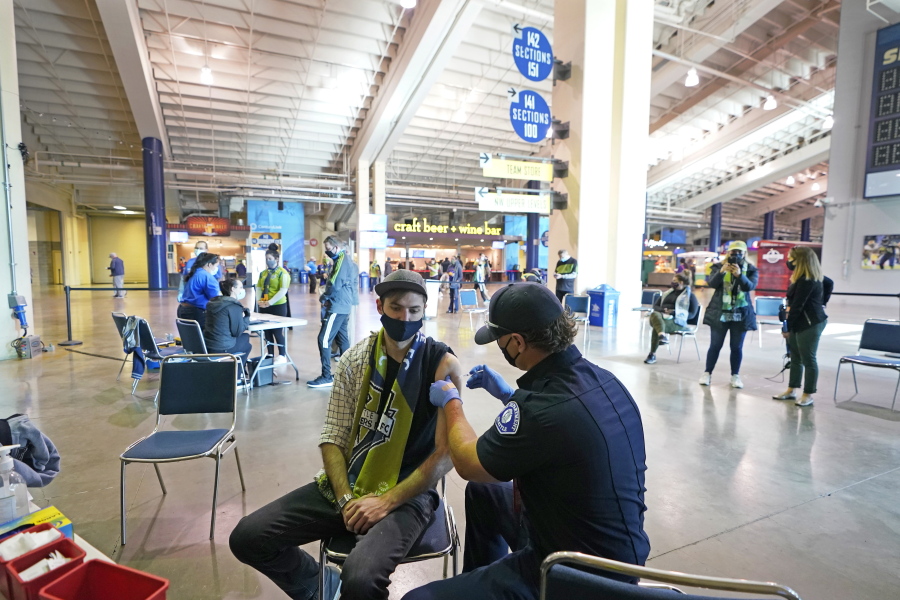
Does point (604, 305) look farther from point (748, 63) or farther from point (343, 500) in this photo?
point (748, 63)

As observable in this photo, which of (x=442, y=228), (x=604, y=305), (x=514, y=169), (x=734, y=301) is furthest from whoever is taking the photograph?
(x=442, y=228)

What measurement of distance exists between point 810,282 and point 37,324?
40.8 ft

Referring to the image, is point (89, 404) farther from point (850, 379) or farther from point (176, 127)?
point (176, 127)

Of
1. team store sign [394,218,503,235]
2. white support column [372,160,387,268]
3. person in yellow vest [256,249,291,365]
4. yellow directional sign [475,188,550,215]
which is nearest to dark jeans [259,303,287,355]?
person in yellow vest [256,249,291,365]

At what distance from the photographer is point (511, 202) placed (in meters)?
8.53

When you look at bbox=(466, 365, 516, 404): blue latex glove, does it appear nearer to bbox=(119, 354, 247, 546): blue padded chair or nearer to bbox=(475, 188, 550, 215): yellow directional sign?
bbox=(119, 354, 247, 546): blue padded chair

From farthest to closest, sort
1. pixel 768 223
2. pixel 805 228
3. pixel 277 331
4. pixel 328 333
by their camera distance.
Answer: pixel 805 228
pixel 768 223
pixel 277 331
pixel 328 333

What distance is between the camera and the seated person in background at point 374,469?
4.87 feet

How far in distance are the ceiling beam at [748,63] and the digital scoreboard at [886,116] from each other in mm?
3803

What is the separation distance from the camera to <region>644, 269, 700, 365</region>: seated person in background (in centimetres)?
615

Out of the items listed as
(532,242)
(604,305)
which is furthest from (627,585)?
(532,242)

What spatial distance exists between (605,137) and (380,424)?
8.81 m

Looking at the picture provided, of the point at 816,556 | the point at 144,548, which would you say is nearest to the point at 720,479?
the point at 816,556

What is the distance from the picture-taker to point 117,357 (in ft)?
20.4
